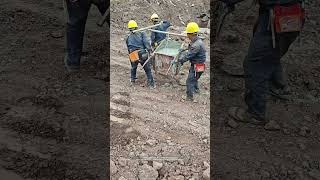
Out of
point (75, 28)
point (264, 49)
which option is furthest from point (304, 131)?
point (75, 28)

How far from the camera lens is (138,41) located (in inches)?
240

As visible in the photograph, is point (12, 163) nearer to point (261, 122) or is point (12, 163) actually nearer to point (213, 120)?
point (213, 120)

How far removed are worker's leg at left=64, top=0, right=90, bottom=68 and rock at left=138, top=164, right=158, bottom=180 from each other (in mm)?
2326

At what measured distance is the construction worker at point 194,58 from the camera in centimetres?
601

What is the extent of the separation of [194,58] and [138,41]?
2.27 ft

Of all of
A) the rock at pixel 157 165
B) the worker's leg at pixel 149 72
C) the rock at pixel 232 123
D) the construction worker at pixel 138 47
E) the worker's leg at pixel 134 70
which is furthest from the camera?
the worker's leg at pixel 134 70

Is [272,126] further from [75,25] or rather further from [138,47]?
[75,25]

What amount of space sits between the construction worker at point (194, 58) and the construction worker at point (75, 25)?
1390 millimetres

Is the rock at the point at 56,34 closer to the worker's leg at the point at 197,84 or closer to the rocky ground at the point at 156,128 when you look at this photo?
the rocky ground at the point at 156,128

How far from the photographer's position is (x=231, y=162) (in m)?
5.26

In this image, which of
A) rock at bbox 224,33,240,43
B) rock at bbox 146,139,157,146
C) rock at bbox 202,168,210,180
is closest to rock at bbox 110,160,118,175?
rock at bbox 146,139,157,146

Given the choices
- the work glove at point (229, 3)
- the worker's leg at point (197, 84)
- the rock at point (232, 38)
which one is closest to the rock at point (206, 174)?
the worker's leg at point (197, 84)

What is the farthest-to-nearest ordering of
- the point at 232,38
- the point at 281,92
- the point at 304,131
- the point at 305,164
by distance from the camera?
the point at 232,38 < the point at 281,92 < the point at 304,131 < the point at 305,164

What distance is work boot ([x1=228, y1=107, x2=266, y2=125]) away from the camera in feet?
19.4
